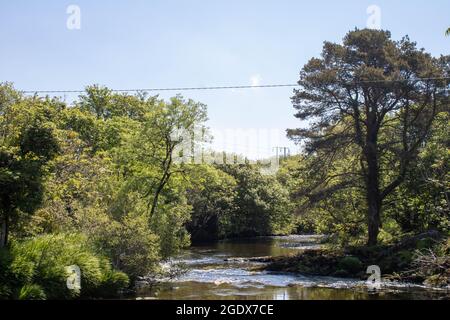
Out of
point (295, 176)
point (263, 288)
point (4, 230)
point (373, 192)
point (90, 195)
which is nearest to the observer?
point (4, 230)

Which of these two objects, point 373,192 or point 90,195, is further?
point 373,192

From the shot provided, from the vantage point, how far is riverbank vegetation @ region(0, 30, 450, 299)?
1708 centimetres

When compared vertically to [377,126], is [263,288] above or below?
below

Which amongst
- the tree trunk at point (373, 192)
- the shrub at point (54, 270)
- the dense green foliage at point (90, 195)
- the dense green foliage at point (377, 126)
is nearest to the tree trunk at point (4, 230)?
the dense green foliage at point (90, 195)

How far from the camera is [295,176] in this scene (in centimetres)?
3191

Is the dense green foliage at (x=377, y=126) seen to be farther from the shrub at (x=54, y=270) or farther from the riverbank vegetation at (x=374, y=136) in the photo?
the shrub at (x=54, y=270)

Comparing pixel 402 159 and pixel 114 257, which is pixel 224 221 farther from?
pixel 114 257

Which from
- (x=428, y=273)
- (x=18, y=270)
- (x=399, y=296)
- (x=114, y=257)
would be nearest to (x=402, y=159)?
(x=428, y=273)

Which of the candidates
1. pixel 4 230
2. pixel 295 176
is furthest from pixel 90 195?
pixel 295 176

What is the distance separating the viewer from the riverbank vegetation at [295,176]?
1708 centimetres

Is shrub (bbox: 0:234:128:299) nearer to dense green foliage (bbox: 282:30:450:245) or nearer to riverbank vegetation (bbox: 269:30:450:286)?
riverbank vegetation (bbox: 269:30:450:286)

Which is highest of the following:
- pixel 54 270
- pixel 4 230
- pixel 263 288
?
pixel 4 230

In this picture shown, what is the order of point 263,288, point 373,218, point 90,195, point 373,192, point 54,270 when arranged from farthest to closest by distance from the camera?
point 373,192, point 373,218, point 90,195, point 263,288, point 54,270

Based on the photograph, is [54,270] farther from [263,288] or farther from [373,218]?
[373,218]
